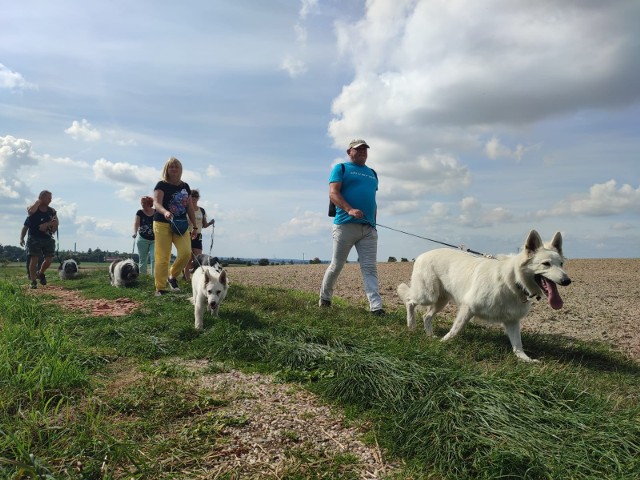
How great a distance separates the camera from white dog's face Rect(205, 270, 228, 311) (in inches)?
253

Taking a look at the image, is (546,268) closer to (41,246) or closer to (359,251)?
(359,251)

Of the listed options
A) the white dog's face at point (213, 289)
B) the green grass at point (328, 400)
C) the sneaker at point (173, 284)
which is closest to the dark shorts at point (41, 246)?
the sneaker at point (173, 284)

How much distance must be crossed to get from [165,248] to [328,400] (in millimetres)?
5882

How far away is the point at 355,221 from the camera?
7.21m

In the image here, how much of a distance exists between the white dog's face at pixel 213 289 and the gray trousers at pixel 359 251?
176 centimetres

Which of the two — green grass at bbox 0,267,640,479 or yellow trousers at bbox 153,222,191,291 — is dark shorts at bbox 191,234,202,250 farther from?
green grass at bbox 0,267,640,479

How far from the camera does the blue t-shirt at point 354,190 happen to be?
7.26 m

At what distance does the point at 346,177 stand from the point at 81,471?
575 centimetres

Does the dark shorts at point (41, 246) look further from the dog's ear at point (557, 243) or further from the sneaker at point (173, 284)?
the dog's ear at point (557, 243)

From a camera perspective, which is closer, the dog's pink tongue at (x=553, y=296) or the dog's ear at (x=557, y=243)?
the dog's pink tongue at (x=553, y=296)

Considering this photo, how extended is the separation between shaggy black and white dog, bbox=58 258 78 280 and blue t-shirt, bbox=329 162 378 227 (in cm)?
1126

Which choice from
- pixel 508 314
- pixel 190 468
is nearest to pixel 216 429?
pixel 190 468

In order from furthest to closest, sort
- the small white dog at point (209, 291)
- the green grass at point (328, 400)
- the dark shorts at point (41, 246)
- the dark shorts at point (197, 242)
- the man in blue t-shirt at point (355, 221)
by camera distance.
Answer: the dark shorts at point (41, 246) < the dark shorts at point (197, 242) < the man in blue t-shirt at point (355, 221) < the small white dog at point (209, 291) < the green grass at point (328, 400)

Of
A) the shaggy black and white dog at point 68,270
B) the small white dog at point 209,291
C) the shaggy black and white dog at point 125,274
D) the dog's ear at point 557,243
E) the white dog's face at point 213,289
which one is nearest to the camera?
the dog's ear at point 557,243
